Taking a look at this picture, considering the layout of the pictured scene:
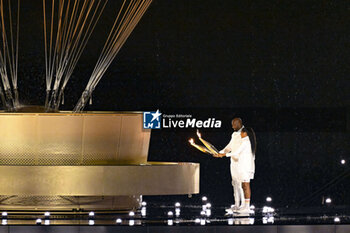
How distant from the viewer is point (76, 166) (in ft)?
35.0

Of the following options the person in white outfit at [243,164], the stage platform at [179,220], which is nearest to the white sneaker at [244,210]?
the person in white outfit at [243,164]

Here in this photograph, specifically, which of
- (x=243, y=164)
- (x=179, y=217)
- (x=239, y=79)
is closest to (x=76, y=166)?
(x=179, y=217)

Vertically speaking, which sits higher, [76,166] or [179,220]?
[76,166]

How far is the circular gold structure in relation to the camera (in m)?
10.6

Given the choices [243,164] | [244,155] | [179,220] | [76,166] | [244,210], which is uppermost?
[244,155]

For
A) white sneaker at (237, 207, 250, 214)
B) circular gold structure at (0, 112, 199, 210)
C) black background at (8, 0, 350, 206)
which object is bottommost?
white sneaker at (237, 207, 250, 214)

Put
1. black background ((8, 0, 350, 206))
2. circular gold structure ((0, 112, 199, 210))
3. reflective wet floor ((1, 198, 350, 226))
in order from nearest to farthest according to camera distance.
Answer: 1. reflective wet floor ((1, 198, 350, 226))
2. circular gold structure ((0, 112, 199, 210))
3. black background ((8, 0, 350, 206))

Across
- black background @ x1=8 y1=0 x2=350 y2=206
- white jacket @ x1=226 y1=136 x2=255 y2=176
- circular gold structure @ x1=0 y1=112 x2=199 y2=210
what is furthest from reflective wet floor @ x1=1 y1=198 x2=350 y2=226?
black background @ x1=8 y1=0 x2=350 y2=206

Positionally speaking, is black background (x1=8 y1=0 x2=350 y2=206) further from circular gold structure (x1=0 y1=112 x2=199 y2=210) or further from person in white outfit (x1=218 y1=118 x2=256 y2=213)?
circular gold structure (x1=0 y1=112 x2=199 y2=210)

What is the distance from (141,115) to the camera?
1133cm

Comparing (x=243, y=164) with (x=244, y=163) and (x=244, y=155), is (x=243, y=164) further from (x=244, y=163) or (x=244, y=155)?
(x=244, y=155)

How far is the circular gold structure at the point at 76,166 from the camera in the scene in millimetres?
10648

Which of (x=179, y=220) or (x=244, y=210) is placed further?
(x=244, y=210)

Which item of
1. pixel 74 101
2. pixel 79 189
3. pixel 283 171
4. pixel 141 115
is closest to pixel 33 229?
pixel 79 189
